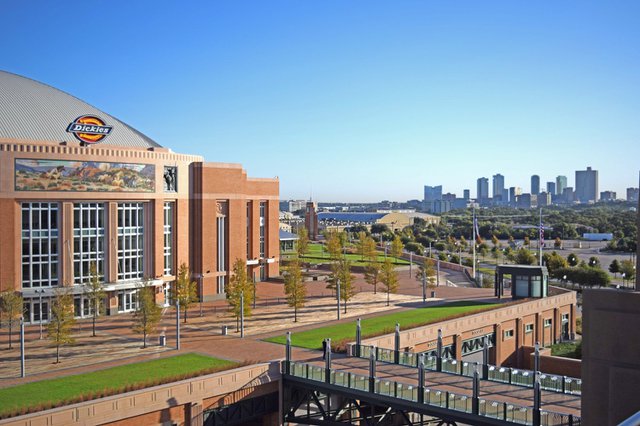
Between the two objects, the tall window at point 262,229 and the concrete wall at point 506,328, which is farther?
the tall window at point 262,229

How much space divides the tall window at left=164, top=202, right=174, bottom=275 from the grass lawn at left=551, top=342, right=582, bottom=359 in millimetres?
38112

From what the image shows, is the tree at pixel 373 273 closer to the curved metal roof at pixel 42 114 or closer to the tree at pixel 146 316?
the curved metal roof at pixel 42 114

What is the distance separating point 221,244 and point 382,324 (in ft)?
80.9

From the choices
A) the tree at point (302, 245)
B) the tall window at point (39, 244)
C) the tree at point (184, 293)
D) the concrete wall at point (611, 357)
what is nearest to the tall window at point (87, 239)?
the tall window at point (39, 244)

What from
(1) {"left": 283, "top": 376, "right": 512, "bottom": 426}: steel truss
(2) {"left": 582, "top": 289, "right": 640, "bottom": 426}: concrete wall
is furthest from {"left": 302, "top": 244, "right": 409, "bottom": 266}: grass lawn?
(2) {"left": 582, "top": 289, "right": 640, "bottom": 426}: concrete wall

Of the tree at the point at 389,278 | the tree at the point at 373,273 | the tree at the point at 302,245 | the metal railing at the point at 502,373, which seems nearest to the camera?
the metal railing at the point at 502,373

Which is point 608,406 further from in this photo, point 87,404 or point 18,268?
point 18,268

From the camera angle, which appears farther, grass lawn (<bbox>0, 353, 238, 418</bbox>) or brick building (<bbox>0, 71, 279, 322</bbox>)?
brick building (<bbox>0, 71, 279, 322</bbox>)

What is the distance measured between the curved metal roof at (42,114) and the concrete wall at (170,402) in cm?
3286

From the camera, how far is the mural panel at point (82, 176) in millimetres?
53625

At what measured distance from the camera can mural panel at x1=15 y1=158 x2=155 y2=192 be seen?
53.6 m

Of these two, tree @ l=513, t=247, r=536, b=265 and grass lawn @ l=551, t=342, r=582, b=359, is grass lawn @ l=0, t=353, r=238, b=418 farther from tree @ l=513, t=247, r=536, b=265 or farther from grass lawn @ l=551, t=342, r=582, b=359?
tree @ l=513, t=247, r=536, b=265

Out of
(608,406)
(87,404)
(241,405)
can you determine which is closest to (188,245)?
(241,405)

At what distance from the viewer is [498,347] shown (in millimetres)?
56094
